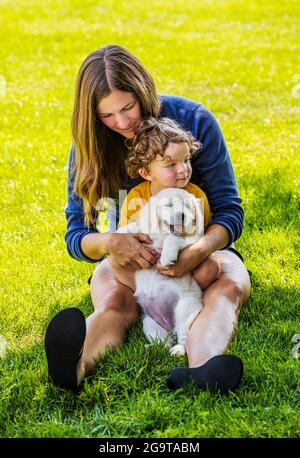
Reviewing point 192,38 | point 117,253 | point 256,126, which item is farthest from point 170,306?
point 192,38

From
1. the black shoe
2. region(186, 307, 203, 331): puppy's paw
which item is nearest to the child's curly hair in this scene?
region(186, 307, 203, 331): puppy's paw

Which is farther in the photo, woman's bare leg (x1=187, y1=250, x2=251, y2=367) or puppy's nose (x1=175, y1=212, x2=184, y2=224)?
puppy's nose (x1=175, y1=212, x2=184, y2=224)

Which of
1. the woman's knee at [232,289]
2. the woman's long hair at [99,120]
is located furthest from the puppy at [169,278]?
the woman's long hair at [99,120]

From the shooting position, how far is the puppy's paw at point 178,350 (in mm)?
3412

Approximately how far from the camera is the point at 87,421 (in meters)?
3.00

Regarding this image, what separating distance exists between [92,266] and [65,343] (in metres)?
1.65

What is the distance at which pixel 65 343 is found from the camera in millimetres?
3062

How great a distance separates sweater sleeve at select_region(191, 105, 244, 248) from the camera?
3863 mm

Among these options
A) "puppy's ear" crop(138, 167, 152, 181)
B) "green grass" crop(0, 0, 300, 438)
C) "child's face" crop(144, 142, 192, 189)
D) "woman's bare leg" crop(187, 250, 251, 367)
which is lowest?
"green grass" crop(0, 0, 300, 438)

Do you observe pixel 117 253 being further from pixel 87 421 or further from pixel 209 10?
pixel 209 10

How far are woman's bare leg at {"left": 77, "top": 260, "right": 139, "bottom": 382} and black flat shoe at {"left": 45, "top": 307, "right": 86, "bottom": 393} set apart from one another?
0.34 ft

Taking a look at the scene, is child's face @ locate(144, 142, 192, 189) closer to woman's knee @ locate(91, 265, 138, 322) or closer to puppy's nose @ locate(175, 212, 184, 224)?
puppy's nose @ locate(175, 212, 184, 224)

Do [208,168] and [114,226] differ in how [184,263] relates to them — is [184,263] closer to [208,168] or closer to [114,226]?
[208,168]
